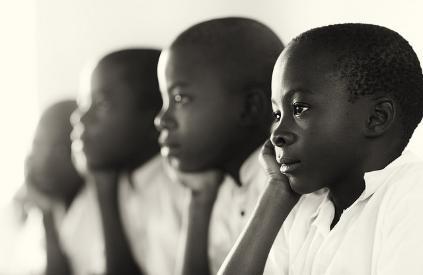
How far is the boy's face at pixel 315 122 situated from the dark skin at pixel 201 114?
27cm

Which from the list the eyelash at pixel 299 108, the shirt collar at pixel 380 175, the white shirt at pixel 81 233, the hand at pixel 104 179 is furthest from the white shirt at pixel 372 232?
the white shirt at pixel 81 233

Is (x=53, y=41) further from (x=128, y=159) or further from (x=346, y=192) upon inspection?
(x=346, y=192)

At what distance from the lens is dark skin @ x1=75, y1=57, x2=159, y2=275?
129cm

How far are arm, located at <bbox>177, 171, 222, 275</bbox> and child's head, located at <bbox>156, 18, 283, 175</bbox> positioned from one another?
61 mm

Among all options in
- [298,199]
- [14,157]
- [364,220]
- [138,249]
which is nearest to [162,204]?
[138,249]

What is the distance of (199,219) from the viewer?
45.3 inches

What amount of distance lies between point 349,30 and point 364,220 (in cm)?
22

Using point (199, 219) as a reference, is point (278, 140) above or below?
above

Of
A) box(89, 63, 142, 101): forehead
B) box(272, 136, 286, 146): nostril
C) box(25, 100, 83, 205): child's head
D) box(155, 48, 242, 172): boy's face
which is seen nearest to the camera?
box(272, 136, 286, 146): nostril

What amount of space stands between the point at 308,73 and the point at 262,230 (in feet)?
0.71

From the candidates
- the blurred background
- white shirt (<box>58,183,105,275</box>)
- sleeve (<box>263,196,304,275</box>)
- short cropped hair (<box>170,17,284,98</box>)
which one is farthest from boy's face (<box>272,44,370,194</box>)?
the blurred background

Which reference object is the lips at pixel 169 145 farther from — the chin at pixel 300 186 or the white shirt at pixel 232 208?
the chin at pixel 300 186

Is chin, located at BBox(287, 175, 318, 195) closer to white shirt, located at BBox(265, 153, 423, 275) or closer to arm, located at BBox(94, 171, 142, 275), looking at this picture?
white shirt, located at BBox(265, 153, 423, 275)

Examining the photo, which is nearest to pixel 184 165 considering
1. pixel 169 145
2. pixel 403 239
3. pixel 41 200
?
pixel 169 145
